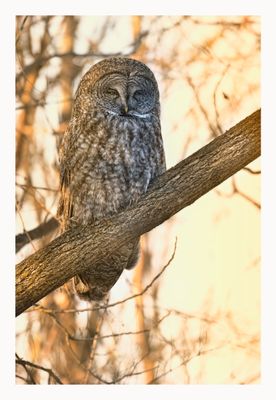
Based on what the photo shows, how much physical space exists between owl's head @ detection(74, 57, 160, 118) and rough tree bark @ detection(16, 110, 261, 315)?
36 centimetres

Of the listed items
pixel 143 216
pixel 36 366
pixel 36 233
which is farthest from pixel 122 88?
pixel 36 366

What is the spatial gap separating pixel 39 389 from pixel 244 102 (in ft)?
5.54

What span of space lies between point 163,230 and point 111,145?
0.48 metres

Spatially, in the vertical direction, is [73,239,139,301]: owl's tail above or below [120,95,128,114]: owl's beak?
below

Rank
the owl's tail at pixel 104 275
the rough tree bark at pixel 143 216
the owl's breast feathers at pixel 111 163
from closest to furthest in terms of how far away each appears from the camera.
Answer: the rough tree bark at pixel 143 216 → the owl's breast feathers at pixel 111 163 → the owl's tail at pixel 104 275

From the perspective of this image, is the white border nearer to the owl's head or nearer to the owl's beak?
the owl's head

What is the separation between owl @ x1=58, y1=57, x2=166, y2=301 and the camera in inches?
124

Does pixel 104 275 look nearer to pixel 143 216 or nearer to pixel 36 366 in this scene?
pixel 143 216

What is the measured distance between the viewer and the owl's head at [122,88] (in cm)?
316

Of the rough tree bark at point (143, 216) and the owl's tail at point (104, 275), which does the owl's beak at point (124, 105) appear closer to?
the rough tree bark at point (143, 216)

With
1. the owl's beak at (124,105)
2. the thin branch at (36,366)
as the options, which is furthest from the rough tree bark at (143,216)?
the owl's beak at (124,105)

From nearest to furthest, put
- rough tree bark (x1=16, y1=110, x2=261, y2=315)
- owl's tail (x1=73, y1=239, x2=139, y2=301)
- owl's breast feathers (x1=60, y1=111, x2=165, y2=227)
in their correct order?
rough tree bark (x1=16, y1=110, x2=261, y2=315)
owl's breast feathers (x1=60, y1=111, x2=165, y2=227)
owl's tail (x1=73, y1=239, x2=139, y2=301)

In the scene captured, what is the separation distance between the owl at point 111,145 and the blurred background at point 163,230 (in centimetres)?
7

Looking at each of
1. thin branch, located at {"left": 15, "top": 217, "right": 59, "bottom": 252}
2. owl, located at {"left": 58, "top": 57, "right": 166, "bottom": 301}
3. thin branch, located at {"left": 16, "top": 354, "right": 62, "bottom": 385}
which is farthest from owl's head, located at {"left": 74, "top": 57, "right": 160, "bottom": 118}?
thin branch, located at {"left": 16, "top": 354, "right": 62, "bottom": 385}
